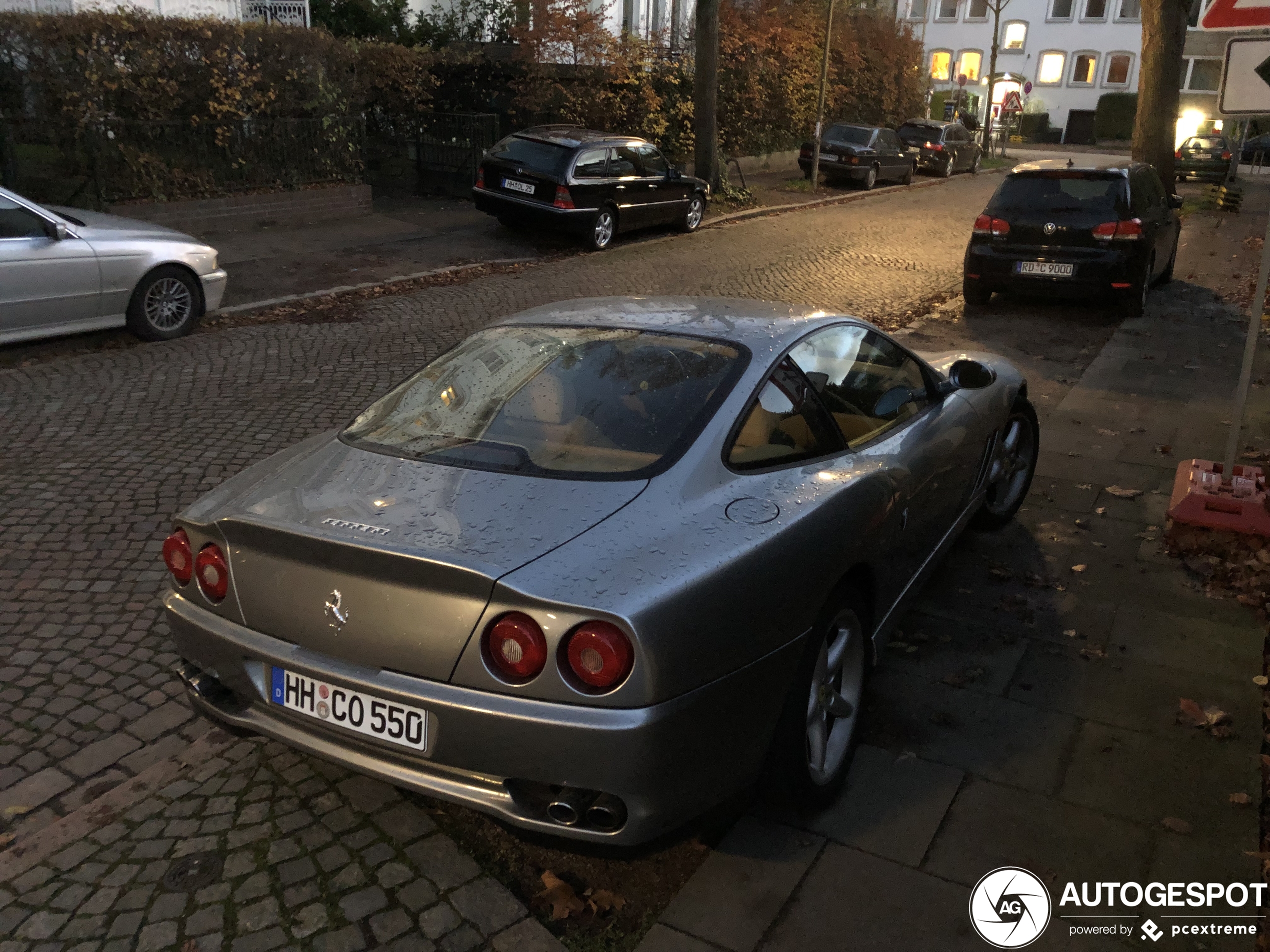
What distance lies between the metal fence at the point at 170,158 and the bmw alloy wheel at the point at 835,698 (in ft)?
45.1

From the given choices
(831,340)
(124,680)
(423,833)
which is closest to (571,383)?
(831,340)

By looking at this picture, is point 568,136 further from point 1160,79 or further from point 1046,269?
point 1160,79

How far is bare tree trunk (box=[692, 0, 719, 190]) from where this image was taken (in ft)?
68.4

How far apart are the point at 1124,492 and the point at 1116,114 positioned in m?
61.0

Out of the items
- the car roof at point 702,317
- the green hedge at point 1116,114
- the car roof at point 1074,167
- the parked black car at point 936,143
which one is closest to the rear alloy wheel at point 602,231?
the car roof at point 1074,167

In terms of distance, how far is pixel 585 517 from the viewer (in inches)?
119

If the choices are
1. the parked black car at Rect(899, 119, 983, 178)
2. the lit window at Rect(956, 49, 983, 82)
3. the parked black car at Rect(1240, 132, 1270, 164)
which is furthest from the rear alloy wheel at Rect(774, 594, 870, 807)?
the lit window at Rect(956, 49, 983, 82)

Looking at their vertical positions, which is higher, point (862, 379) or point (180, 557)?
point (862, 379)

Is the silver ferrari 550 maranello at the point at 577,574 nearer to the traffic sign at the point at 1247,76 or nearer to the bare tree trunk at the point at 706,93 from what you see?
the traffic sign at the point at 1247,76

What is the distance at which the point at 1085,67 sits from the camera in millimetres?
61656

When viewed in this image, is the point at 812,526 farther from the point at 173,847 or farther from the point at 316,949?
the point at 173,847

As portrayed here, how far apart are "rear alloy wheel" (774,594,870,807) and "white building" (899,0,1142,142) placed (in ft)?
202

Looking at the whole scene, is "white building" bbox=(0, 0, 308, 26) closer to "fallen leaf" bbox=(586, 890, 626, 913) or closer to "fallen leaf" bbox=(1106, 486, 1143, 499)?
"fallen leaf" bbox=(1106, 486, 1143, 499)

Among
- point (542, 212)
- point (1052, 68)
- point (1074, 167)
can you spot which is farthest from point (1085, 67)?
point (1074, 167)
